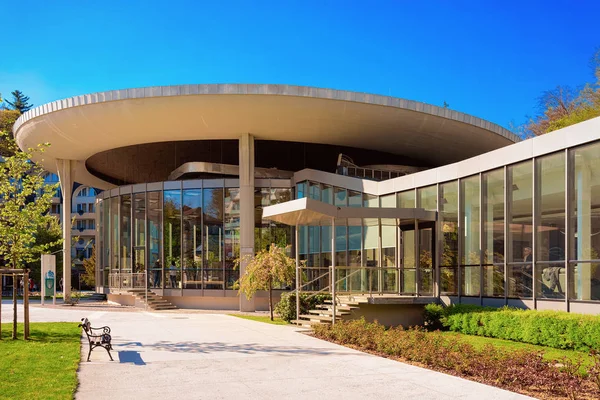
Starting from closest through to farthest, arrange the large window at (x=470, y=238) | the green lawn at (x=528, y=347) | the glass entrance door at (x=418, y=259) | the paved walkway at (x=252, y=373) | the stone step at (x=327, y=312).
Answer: the paved walkway at (x=252, y=373) → the green lawn at (x=528, y=347) → the stone step at (x=327, y=312) → the large window at (x=470, y=238) → the glass entrance door at (x=418, y=259)

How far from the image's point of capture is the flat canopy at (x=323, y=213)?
1958 centimetres

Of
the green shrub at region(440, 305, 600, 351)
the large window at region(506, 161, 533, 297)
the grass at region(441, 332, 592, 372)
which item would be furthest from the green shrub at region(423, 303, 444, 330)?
the large window at region(506, 161, 533, 297)

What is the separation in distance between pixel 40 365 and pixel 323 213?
32.7ft

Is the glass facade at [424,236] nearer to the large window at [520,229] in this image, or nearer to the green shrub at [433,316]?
the large window at [520,229]

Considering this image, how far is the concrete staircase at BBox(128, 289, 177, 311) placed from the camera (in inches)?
1241

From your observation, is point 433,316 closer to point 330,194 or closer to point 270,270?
point 270,270

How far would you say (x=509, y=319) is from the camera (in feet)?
56.9

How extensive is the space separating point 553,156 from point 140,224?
74.7 ft

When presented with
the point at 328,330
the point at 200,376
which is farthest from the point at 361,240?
the point at 200,376

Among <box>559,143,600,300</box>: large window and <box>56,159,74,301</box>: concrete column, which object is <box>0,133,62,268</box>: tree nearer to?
<box>559,143,600,300</box>: large window

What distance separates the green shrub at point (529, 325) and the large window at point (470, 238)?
112 centimetres

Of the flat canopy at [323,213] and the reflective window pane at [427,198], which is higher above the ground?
the reflective window pane at [427,198]

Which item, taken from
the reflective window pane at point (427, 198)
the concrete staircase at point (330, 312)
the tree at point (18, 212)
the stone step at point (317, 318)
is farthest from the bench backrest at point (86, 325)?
the reflective window pane at point (427, 198)

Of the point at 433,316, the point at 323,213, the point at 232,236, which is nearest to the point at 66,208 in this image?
the point at 232,236
